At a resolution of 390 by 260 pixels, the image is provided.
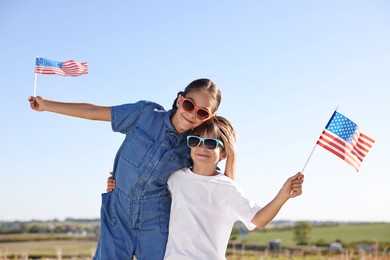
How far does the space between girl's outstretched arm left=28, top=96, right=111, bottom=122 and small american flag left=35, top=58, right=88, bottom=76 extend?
163cm

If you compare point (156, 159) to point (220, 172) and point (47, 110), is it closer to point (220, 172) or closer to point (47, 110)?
point (220, 172)

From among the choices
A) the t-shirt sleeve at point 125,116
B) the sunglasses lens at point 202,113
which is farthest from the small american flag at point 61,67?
the sunglasses lens at point 202,113

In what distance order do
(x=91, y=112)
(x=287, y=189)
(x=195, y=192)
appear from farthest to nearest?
(x=91, y=112) → (x=195, y=192) → (x=287, y=189)

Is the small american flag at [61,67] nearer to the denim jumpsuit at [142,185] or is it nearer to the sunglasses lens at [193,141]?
the denim jumpsuit at [142,185]

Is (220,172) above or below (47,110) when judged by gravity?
below

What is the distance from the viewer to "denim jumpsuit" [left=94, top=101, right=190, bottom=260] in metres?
5.18

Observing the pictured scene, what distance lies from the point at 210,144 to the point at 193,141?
0.16m

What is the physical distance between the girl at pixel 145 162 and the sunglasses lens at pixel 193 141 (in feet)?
0.49

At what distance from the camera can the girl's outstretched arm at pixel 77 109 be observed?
5332 millimetres

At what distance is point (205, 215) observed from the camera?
16.1ft

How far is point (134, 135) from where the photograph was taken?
17.5 feet

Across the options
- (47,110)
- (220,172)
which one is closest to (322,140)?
(220,172)

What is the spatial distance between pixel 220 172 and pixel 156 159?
606 mm

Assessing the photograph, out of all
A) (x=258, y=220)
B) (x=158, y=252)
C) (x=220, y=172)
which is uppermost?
(x=220, y=172)
